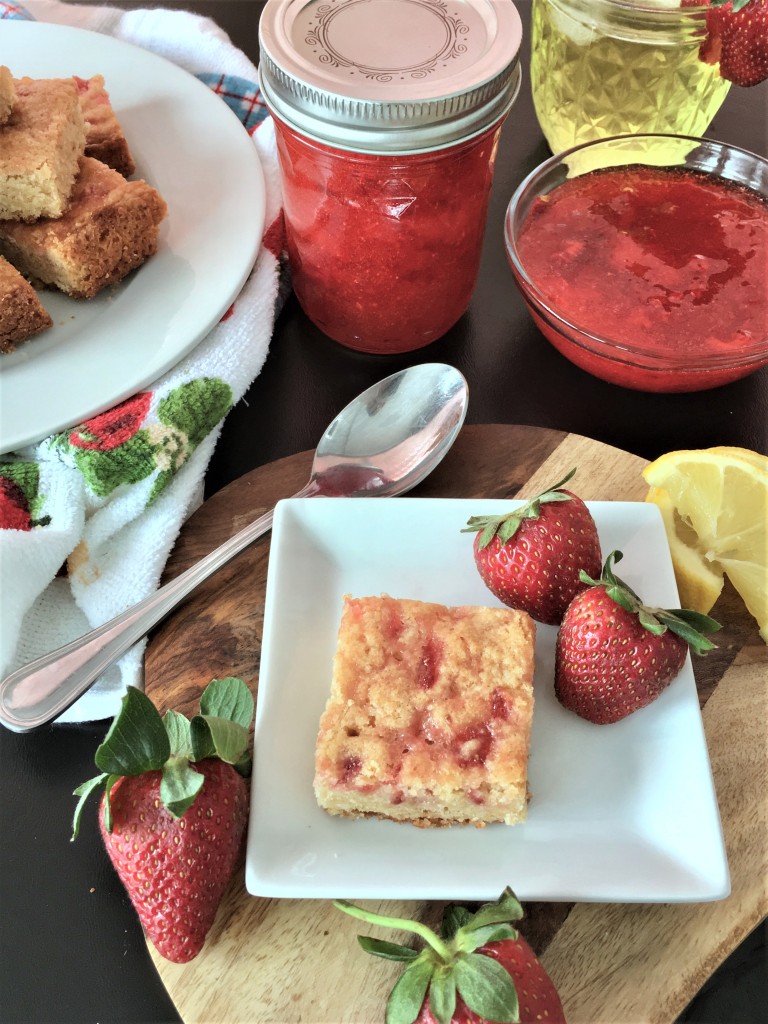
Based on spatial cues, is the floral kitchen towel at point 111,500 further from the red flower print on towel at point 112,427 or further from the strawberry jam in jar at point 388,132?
the strawberry jam in jar at point 388,132

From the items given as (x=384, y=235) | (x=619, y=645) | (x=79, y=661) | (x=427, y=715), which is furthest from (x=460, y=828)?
(x=384, y=235)

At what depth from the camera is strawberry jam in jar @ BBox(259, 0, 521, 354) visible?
1.22m

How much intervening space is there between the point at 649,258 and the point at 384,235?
1.45 feet

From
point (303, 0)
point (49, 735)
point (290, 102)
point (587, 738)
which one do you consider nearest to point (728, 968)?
point (587, 738)

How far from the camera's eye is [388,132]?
1.22 m

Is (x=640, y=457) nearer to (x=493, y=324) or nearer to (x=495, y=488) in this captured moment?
(x=495, y=488)

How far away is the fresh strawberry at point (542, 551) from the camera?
3.75 feet

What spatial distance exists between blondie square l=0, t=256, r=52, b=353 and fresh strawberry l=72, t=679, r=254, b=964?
806 mm

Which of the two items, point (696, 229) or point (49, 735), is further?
point (696, 229)

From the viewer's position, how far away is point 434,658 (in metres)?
1.12

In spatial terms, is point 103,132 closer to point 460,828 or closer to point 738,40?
point 738,40

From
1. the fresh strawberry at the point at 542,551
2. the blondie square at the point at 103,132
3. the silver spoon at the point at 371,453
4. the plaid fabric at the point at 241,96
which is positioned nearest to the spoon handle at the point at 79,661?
the silver spoon at the point at 371,453

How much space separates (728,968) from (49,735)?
0.87 metres

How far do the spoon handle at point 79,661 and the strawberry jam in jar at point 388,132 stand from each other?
1.65 ft
